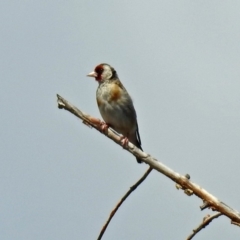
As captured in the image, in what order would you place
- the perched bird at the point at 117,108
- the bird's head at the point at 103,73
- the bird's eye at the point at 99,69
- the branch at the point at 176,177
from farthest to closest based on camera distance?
the bird's eye at the point at 99,69 → the bird's head at the point at 103,73 → the perched bird at the point at 117,108 → the branch at the point at 176,177

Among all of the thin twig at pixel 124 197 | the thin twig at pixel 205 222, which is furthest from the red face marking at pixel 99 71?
the thin twig at pixel 205 222

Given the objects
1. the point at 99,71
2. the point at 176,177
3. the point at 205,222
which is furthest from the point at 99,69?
the point at 205,222

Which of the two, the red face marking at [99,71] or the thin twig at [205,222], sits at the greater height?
the red face marking at [99,71]

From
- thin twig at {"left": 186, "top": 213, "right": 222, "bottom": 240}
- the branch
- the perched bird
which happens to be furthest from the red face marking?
thin twig at {"left": 186, "top": 213, "right": 222, "bottom": 240}

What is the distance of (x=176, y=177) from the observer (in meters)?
5.53

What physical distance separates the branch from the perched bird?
16.8 feet

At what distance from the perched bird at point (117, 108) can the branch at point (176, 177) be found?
5.13 meters

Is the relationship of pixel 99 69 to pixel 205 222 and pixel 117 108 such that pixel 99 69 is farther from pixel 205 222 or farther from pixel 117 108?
pixel 205 222

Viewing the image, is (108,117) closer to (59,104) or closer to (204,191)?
(59,104)

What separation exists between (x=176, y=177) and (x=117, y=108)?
6358 millimetres

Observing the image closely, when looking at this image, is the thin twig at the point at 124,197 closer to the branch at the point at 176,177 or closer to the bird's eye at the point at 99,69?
the branch at the point at 176,177

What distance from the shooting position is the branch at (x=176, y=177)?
512 centimetres

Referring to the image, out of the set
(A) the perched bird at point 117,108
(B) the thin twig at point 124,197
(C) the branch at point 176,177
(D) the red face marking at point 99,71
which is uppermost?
(D) the red face marking at point 99,71

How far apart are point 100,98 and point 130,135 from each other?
0.98 meters
